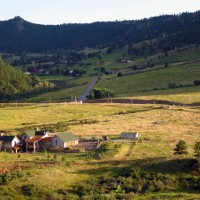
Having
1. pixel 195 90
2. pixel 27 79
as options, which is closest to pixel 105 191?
pixel 195 90

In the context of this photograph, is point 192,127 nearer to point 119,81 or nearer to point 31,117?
point 31,117

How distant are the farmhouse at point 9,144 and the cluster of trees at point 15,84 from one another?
92.4 meters

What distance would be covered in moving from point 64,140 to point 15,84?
353ft

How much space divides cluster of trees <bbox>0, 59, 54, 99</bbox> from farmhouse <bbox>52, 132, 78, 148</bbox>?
93845mm

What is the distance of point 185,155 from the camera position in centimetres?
5012

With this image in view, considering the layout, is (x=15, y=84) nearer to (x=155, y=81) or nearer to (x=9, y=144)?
(x=155, y=81)

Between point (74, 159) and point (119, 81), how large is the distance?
4289 inches

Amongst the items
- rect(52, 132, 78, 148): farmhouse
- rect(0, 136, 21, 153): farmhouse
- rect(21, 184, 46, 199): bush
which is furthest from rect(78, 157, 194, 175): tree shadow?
rect(0, 136, 21, 153): farmhouse

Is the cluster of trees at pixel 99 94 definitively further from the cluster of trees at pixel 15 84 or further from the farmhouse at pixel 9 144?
the farmhouse at pixel 9 144

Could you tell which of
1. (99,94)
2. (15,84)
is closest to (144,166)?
(99,94)

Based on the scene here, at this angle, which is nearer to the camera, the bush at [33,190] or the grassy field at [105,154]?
the bush at [33,190]

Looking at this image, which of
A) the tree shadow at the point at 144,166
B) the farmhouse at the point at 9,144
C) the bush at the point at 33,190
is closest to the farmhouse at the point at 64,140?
the farmhouse at the point at 9,144

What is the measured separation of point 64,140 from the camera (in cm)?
5941

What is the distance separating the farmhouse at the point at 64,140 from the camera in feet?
195
